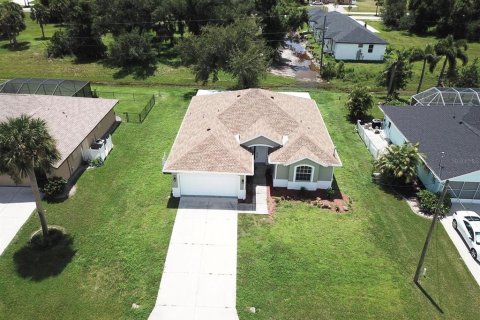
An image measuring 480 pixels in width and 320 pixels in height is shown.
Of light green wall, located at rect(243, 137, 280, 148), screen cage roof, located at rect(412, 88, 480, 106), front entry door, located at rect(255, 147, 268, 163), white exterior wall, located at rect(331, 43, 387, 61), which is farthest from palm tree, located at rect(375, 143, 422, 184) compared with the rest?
white exterior wall, located at rect(331, 43, 387, 61)

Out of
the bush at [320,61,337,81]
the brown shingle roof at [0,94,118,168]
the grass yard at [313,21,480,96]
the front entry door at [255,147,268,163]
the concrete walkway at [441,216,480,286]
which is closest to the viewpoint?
the concrete walkway at [441,216,480,286]

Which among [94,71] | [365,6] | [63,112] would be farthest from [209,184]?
[365,6]

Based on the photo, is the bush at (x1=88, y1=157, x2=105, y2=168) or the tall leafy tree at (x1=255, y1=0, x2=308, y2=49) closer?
the bush at (x1=88, y1=157, x2=105, y2=168)

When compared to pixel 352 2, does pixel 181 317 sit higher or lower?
lower

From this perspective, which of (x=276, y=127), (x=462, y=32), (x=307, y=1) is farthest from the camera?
(x=307, y=1)

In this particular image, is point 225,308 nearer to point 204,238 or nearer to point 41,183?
point 204,238

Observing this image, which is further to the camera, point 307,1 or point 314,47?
point 307,1

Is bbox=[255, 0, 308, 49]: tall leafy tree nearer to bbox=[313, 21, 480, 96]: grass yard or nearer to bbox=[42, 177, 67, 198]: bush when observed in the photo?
bbox=[313, 21, 480, 96]: grass yard

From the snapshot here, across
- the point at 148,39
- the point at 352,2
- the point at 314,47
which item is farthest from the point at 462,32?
the point at 148,39
